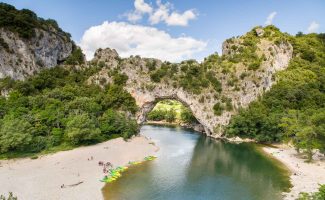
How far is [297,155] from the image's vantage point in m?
53.8

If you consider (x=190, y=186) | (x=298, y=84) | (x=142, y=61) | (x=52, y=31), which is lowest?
(x=190, y=186)

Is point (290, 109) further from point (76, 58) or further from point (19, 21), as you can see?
point (19, 21)

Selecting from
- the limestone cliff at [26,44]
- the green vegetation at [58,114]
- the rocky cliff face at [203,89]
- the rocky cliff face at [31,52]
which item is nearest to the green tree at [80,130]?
the green vegetation at [58,114]

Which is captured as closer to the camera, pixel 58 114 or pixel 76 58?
pixel 58 114

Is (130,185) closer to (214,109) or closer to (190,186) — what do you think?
(190,186)

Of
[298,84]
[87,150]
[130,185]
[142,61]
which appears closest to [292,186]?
[130,185]

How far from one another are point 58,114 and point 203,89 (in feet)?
140

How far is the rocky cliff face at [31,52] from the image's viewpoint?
72.2 meters

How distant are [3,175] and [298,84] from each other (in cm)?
7679

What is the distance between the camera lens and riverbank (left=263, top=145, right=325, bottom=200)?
3578 centimetres

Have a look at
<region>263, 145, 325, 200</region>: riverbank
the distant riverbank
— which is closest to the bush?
the distant riverbank

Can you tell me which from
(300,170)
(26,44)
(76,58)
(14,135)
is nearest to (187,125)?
(76,58)

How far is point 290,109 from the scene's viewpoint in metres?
72.8

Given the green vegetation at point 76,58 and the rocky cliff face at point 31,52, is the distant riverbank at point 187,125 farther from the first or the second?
the rocky cliff face at point 31,52
